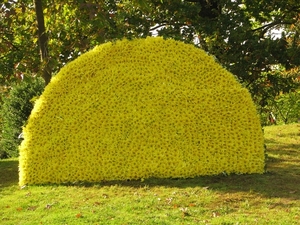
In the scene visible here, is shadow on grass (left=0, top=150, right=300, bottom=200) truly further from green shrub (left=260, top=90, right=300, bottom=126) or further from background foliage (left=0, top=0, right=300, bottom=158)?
green shrub (left=260, top=90, right=300, bottom=126)

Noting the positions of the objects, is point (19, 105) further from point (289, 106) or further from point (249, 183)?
point (289, 106)

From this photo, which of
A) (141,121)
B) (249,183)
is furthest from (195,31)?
(249,183)

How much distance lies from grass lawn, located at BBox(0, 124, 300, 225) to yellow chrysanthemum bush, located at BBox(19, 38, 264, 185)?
0.31 meters

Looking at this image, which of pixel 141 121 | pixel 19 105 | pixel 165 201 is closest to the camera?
pixel 165 201

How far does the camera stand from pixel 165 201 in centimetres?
691

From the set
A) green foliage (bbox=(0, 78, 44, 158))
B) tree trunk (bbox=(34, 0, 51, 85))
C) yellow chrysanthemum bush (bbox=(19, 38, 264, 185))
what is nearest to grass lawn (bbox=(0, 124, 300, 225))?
yellow chrysanthemum bush (bbox=(19, 38, 264, 185))

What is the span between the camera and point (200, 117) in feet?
28.2

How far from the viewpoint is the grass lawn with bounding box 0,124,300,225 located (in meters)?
6.16

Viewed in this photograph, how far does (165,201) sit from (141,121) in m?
2.06

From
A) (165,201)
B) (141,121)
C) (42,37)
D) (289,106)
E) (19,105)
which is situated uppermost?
(42,37)

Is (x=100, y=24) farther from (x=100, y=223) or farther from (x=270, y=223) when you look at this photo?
(x=270, y=223)

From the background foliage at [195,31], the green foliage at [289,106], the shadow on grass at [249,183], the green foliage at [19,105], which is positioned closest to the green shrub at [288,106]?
the green foliage at [289,106]

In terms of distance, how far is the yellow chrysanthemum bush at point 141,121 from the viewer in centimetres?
843

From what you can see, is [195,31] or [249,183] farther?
[195,31]
